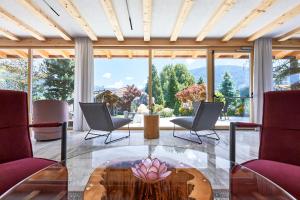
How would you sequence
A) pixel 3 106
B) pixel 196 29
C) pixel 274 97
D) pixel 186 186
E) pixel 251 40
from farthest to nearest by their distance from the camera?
pixel 251 40 < pixel 196 29 < pixel 274 97 < pixel 3 106 < pixel 186 186

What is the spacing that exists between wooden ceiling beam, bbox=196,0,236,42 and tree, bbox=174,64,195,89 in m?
→ 0.96

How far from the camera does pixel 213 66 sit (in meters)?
5.43

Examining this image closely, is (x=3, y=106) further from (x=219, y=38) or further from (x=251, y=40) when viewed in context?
(x=251, y=40)

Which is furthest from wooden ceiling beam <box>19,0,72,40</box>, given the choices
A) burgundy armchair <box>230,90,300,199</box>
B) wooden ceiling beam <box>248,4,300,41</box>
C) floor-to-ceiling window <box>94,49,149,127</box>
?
wooden ceiling beam <box>248,4,300,41</box>

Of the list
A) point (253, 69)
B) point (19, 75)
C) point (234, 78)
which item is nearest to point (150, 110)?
point (234, 78)

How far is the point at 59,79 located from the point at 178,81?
10.4ft

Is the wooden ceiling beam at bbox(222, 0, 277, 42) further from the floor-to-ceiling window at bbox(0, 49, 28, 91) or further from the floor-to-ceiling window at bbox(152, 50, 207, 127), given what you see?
the floor-to-ceiling window at bbox(0, 49, 28, 91)

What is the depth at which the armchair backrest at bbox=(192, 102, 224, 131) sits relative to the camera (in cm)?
364

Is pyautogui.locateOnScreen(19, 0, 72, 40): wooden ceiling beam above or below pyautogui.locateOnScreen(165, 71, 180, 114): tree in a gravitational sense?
above

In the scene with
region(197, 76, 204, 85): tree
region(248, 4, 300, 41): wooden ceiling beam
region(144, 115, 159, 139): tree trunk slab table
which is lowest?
region(144, 115, 159, 139): tree trunk slab table

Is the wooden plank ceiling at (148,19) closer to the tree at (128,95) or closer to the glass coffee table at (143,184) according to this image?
the tree at (128,95)

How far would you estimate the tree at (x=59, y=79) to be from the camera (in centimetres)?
545

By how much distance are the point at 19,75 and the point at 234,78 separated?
18.5ft

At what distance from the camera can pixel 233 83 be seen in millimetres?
5445
